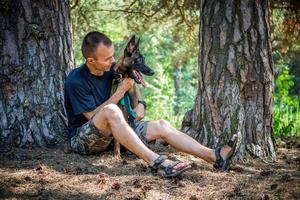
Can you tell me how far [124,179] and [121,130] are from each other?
512mm

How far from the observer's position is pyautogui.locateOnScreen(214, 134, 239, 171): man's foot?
4527mm

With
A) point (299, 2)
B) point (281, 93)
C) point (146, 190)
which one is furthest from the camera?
point (281, 93)

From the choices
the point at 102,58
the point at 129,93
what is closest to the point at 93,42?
the point at 102,58

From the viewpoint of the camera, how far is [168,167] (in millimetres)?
4168

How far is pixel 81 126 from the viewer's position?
496 cm

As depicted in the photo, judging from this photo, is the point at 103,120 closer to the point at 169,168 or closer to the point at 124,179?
the point at 124,179

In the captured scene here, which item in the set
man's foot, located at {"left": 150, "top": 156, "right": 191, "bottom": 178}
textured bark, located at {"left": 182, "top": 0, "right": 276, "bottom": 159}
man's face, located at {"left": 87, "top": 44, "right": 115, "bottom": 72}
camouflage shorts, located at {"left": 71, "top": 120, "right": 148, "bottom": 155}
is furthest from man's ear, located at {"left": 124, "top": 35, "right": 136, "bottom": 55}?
man's foot, located at {"left": 150, "top": 156, "right": 191, "bottom": 178}

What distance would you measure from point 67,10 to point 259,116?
2.69 meters

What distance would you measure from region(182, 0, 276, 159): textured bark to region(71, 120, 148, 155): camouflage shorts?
81 centimetres

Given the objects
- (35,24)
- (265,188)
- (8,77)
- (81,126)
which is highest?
(35,24)

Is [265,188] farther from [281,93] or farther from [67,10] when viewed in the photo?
[281,93]

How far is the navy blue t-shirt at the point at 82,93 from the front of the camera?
486 cm

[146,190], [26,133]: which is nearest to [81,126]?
[26,133]

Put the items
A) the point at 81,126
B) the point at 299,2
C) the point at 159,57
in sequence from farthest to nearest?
1. the point at 159,57
2. the point at 299,2
3. the point at 81,126
